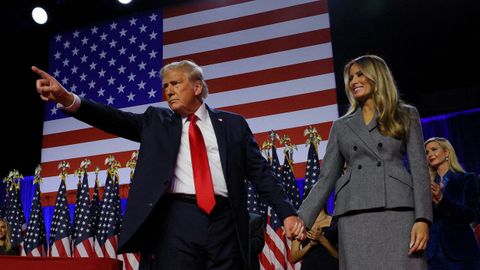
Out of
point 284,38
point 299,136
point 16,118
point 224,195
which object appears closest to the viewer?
point 224,195

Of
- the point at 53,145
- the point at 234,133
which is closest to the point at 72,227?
the point at 53,145

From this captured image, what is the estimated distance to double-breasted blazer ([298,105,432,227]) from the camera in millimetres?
1981

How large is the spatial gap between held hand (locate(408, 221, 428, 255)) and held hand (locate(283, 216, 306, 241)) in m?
0.42

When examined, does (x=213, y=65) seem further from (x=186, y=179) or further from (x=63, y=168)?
(x=186, y=179)

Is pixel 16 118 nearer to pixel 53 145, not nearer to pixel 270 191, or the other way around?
pixel 53 145

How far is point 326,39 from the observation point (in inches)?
246

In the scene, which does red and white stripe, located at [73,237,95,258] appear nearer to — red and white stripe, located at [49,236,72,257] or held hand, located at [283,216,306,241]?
red and white stripe, located at [49,236,72,257]

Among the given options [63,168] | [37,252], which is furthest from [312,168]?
[37,252]

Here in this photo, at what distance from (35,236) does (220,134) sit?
445cm

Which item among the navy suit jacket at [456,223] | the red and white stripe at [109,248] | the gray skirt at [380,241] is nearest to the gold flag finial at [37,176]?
the red and white stripe at [109,248]

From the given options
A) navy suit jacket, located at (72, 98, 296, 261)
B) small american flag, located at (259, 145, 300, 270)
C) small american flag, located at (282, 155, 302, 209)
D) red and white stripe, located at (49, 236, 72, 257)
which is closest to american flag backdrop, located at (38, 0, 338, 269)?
small american flag, located at (282, 155, 302, 209)

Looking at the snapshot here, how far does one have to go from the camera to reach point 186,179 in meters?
2.17

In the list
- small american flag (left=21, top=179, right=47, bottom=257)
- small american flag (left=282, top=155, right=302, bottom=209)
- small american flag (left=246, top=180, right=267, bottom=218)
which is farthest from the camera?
small american flag (left=21, top=179, right=47, bottom=257)

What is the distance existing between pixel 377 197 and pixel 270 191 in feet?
1.73
